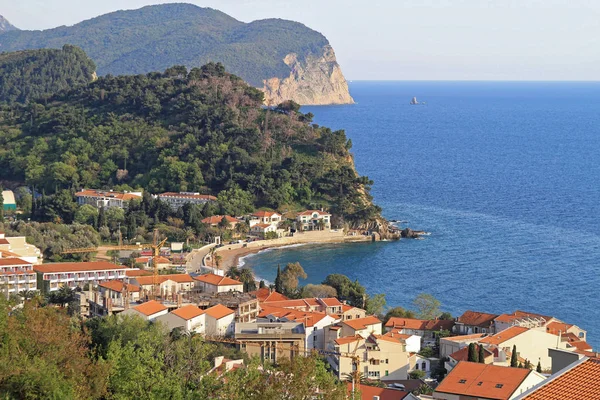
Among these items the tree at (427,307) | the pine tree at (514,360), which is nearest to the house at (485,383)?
the pine tree at (514,360)

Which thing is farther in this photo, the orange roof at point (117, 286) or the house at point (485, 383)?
the orange roof at point (117, 286)

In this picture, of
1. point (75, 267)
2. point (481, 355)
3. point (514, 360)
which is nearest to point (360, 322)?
point (481, 355)

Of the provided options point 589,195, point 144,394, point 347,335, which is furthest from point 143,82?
point 144,394

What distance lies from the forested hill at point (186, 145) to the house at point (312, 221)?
154cm

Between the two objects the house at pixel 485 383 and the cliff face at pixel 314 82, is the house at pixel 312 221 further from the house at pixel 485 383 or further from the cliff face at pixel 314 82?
the cliff face at pixel 314 82

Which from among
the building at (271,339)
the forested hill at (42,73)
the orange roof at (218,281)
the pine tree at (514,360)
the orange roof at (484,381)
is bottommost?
the orange roof at (218,281)

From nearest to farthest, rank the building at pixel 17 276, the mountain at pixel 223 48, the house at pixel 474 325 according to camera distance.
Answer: the house at pixel 474 325
the building at pixel 17 276
the mountain at pixel 223 48

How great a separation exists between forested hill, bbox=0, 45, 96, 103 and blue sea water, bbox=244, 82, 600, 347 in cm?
2652

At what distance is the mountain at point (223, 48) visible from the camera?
160250mm

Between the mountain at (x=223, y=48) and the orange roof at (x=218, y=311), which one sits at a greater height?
the mountain at (x=223, y=48)

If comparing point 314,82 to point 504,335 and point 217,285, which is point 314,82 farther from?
point 504,335

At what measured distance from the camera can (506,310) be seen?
33.1m

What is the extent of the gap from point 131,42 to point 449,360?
16367 cm

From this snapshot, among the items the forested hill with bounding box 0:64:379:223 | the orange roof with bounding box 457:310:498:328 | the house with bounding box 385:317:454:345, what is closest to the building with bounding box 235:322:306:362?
the house with bounding box 385:317:454:345
